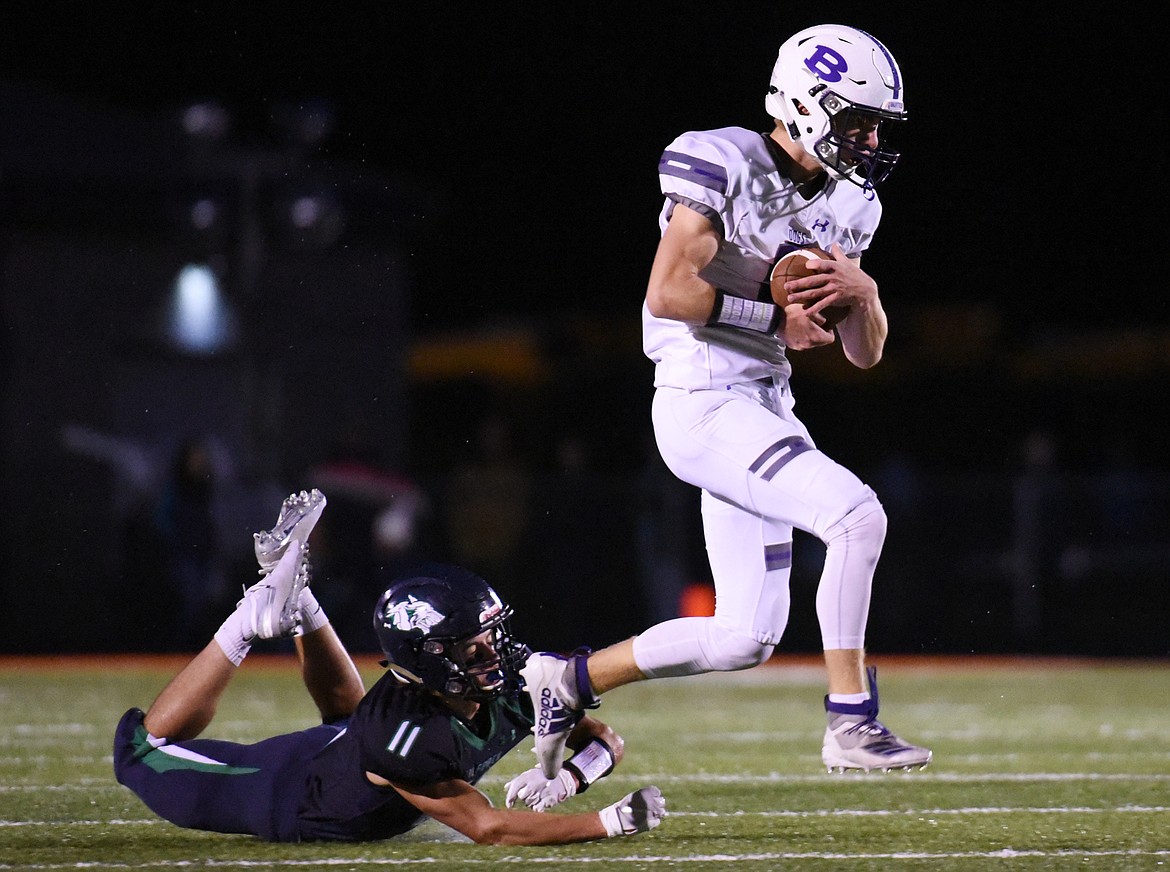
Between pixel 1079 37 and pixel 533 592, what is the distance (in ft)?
30.8

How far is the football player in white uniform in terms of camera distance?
404 centimetres

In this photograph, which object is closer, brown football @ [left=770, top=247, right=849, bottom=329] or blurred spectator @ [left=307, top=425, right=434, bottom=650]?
brown football @ [left=770, top=247, right=849, bottom=329]

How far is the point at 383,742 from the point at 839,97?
6.04 ft

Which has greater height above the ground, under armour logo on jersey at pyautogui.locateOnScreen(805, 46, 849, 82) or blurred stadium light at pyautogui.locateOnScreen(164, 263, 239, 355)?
under armour logo on jersey at pyautogui.locateOnScreen(805, 46, 849, 82)

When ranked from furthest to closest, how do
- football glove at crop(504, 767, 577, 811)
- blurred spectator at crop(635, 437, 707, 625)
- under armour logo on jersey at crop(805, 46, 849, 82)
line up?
blurred spectator at crop(635, 437, 707, 625)
football glove at crop(504, 767, 577, 811)
under armour logo on jersey at crop(805, 46, 849, 82)

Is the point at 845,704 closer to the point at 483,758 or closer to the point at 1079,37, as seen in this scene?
the point at 483,758

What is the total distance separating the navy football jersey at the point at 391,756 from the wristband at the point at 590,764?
225 mm

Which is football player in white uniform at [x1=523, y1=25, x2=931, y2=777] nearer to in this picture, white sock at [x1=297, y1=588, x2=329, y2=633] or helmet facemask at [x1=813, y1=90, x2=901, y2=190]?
helmet facemask at [x1=813, y1=90, x2=901, y2=190]

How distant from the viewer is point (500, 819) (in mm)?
3881

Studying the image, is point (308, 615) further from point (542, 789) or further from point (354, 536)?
point (354, 536)

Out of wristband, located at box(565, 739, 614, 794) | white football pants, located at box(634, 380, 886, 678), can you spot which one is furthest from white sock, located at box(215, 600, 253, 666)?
white football pants, located at box(634, 380, 886, 678)

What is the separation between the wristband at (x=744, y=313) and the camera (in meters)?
4.14

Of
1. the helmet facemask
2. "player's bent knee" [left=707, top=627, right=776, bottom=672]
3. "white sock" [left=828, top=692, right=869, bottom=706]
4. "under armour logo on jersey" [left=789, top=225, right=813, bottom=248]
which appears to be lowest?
"white sock" [left=828, top=692, right=869, bottom=706]

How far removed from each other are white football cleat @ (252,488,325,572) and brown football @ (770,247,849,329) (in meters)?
1.36
